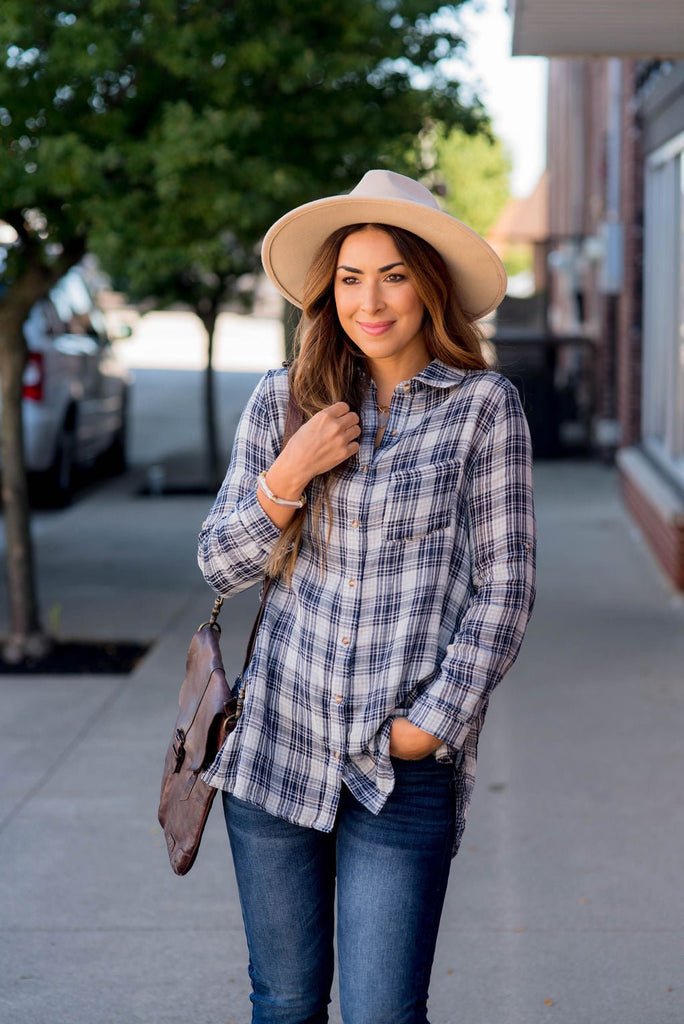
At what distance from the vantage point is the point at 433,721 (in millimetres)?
2242

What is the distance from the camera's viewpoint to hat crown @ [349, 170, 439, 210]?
2.39 m

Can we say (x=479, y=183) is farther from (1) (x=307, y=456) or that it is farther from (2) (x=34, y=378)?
(1) (x=307, y=456)

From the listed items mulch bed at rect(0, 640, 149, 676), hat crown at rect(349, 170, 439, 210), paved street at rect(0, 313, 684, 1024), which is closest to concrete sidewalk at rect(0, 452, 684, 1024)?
paved street at rect(0, 313, 684, 1024)

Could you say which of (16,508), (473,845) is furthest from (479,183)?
(473,845)

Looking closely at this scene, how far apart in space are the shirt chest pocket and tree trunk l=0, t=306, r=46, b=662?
16.1ft

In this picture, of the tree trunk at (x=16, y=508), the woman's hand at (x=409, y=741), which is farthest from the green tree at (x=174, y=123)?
the woman's hand at (x=409, y=741)

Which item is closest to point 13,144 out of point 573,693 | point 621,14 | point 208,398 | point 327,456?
point 621,14

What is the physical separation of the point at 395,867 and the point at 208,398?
11.8 m

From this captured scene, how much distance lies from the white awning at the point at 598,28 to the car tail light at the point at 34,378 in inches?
233

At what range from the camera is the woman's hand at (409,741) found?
2.25m

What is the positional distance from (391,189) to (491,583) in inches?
27.1

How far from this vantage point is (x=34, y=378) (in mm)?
11180

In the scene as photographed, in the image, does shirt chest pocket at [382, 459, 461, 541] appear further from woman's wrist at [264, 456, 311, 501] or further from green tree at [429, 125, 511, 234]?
green tree at [429, 125, 511, 234]

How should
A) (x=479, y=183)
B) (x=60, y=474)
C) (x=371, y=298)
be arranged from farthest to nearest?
(x=479, y=183) → (x=60, y=474) → (x=371, y=298)
